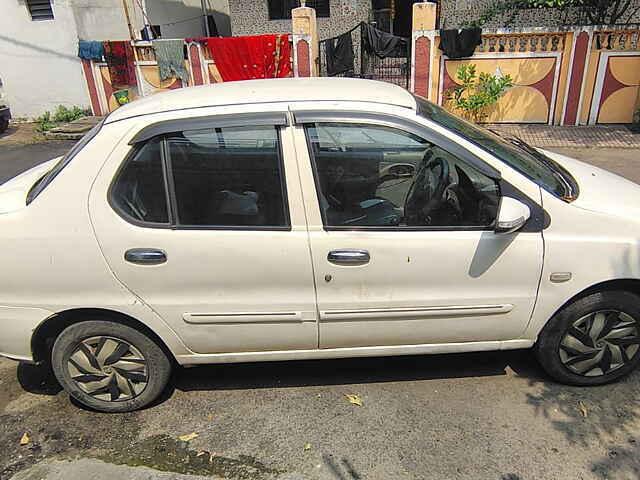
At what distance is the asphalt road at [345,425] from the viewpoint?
8.09ft

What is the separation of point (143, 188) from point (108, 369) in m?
1.08

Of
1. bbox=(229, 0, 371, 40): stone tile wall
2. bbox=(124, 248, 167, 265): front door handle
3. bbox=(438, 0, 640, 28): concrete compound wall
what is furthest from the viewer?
bbox=(229, 0, 371, 40): stone tile wall

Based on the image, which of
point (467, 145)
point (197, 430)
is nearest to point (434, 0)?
point (467, 145)

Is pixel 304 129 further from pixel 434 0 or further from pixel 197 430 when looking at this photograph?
pixel 434 0

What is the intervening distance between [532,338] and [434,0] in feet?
48.0

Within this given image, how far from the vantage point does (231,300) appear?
2.59m

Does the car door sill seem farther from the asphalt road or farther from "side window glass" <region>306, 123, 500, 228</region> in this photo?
"side window glass" <region>306, 123, 500, 228</region>

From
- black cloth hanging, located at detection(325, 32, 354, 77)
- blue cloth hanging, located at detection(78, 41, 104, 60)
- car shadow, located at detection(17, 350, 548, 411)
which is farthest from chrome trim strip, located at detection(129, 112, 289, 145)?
blue cloth hanging, located at detection(78, 41, 104, 60)

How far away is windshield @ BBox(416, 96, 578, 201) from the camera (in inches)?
104

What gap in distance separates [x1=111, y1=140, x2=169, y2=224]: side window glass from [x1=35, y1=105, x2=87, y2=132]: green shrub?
37.6 feet

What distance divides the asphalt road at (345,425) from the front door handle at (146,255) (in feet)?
3.29

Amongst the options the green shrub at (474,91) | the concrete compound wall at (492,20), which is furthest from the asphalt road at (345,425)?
the concrete compound wall at (492,20)

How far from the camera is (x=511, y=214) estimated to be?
2.37m

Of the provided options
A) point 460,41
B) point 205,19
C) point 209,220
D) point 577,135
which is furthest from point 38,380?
point 205,19
